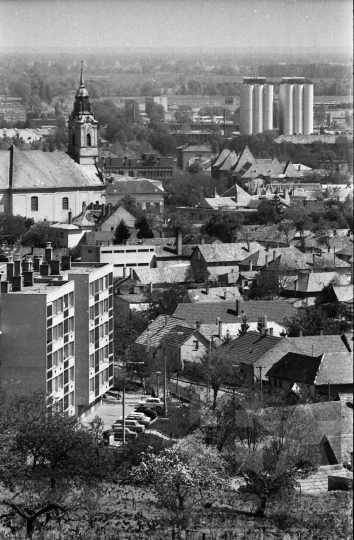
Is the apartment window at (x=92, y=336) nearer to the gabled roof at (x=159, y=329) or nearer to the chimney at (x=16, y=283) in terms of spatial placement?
the chimney at (x=16, y=283)

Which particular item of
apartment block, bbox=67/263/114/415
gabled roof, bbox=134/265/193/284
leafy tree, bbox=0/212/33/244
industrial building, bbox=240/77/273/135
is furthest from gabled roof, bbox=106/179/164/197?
apartment block, bbox=67/263/114/415

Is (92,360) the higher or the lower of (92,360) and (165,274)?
the higher

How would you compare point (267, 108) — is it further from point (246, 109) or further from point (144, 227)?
point (144, 227)

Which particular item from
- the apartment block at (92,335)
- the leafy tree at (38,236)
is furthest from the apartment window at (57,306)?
the leafy tree at (38,236)

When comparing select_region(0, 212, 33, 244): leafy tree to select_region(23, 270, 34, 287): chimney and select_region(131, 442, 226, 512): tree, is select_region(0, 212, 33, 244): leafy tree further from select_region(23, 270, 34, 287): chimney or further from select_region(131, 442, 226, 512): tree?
select_region(131, 442, 226, 512): tree

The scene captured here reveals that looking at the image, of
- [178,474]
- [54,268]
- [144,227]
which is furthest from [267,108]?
[178,474]

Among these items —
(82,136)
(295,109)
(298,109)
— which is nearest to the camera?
(295,109)
